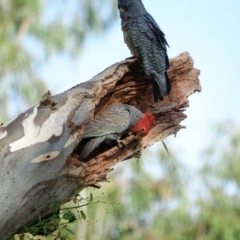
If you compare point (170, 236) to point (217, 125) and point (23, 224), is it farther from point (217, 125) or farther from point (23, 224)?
point (23, 224)

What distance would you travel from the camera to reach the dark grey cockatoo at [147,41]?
9.76 ft

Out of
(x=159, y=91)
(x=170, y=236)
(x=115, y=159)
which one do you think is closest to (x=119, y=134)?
(x=115, y=159)

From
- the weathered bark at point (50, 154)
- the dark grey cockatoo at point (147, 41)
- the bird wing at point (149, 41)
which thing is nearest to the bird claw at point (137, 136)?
the weathered bark at point (50, 154)

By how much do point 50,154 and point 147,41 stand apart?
4.11 ft

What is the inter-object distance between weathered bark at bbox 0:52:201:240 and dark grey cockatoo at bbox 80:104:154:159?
47mm

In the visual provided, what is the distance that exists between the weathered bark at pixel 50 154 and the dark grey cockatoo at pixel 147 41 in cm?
30

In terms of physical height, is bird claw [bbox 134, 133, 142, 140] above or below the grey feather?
below

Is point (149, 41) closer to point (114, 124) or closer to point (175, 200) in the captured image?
point (114, 124)

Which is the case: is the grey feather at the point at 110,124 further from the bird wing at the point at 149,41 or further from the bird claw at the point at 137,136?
the bird wing at the point at 149,41

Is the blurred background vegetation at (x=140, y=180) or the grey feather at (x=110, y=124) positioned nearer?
the grey feather at (x=110, y=124)

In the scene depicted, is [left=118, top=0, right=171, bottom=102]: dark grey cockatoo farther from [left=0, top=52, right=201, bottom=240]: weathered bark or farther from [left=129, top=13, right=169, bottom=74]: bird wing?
[left=0, top=52, right=201, bottom=240]: weathered bark

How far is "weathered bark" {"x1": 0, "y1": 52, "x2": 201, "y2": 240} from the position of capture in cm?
220

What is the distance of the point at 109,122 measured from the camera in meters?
2.59

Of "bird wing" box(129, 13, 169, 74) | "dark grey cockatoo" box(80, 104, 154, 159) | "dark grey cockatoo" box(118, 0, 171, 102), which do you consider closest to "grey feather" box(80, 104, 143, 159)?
"dark grey cockatoo" box(80, 104, 154, 159)
